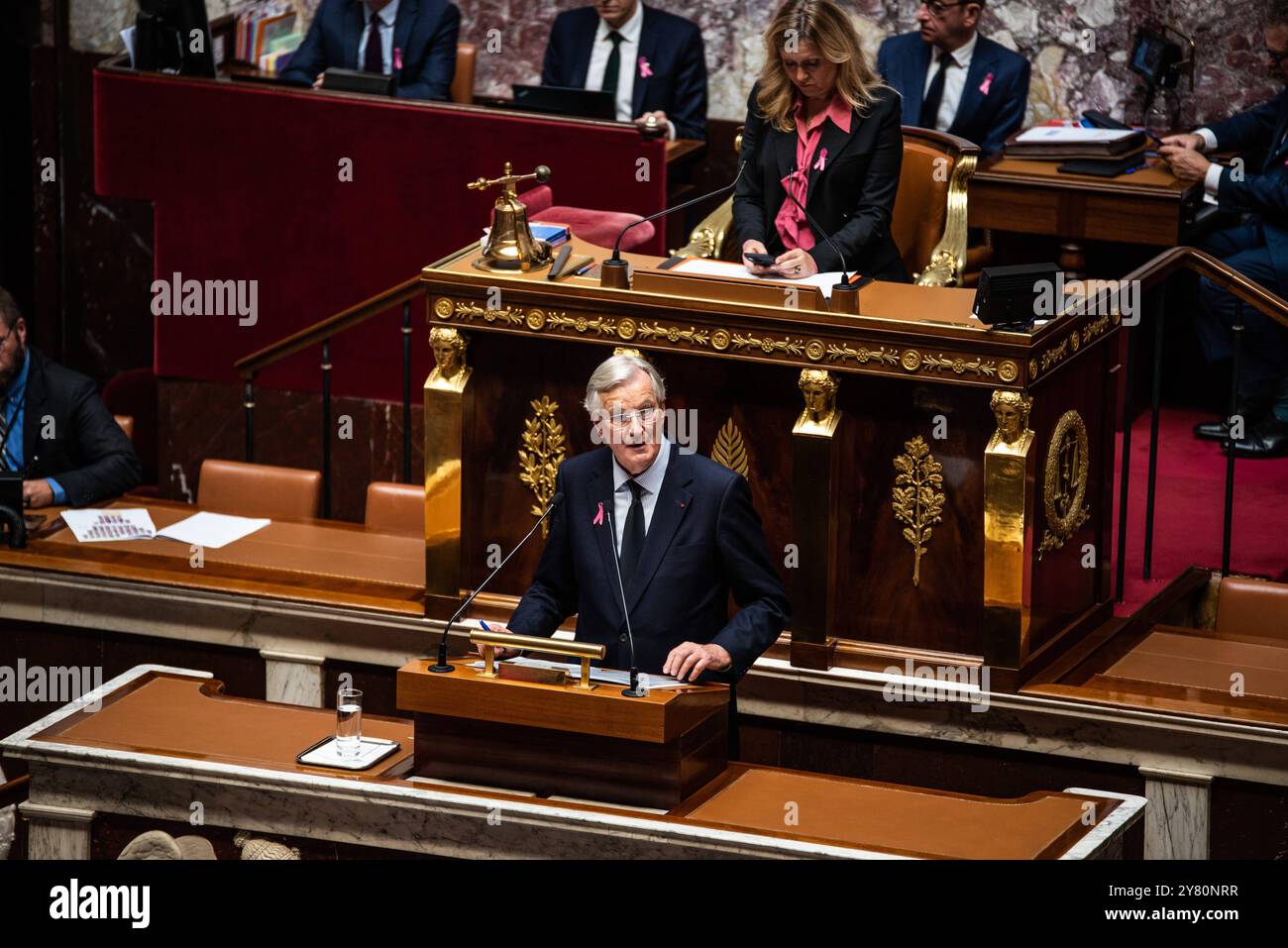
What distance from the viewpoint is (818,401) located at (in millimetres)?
5270

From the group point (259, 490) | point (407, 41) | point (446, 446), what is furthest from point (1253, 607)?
point (407, 41)

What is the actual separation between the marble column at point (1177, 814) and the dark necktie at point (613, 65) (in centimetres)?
400

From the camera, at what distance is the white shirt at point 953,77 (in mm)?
7730

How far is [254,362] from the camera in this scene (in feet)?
23.3

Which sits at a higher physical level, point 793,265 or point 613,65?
point 613,65

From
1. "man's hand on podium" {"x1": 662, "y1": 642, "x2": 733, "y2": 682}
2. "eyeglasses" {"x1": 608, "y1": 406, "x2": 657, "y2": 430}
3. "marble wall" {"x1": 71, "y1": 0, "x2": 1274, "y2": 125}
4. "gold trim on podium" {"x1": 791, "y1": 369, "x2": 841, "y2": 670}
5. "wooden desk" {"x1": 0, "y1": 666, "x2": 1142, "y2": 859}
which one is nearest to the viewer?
"wooden desk" {"x1": 0, "y1": 666, "x2": 1142, "y2": 859}

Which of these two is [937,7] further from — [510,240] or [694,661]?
[694,661]

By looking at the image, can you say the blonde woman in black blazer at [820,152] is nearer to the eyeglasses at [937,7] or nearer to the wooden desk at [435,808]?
the wooden desk at [435,808]

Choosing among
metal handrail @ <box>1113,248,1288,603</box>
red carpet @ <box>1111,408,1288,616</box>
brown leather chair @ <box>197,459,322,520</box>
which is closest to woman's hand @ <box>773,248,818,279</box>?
metal handrail @ <box>1113,248,1288,603</box>

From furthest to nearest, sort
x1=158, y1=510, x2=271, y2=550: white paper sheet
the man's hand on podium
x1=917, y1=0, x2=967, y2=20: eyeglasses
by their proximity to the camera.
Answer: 1. x1=917, y1=0, x2=967, y2=20: eyeglasses
2. x1=158, y1=510, x2=271, y2=550: white paper sheet
3. the man's hand on podium

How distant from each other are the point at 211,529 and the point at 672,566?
86.3 inches

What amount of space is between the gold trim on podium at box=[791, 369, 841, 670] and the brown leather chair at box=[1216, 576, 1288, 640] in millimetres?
1104

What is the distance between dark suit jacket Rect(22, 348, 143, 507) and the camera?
6.45 metres

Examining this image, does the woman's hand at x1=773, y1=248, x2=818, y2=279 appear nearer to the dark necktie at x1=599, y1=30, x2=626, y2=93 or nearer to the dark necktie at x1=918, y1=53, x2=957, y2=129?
the dark necktie at x1=918, y1=53, x2=957, y2=129
